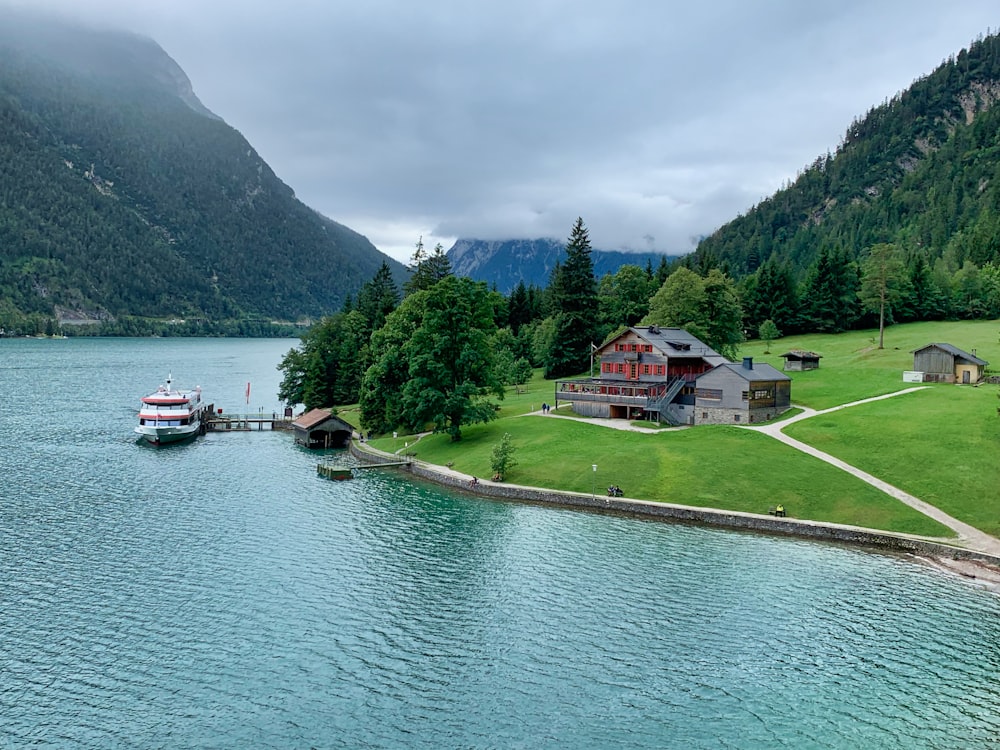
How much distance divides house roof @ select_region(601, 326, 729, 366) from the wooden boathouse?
117ft

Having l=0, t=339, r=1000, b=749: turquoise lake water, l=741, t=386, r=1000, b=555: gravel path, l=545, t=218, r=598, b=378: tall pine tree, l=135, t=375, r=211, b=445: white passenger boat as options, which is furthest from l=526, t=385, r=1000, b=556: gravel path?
l=135, t=375, r=211, b=445: white passenger boat

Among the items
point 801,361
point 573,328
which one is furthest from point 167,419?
point 801,361

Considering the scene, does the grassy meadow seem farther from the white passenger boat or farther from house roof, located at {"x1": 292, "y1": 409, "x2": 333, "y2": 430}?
the white passenger boat

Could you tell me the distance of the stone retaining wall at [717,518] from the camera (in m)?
47.9

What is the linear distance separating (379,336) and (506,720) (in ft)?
242

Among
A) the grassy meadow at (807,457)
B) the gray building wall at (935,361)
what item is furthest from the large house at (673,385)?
the gray building wall at (935,361)

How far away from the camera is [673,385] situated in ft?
267

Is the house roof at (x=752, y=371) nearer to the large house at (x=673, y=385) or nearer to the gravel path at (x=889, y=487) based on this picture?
the large house at (x=673, y=385)

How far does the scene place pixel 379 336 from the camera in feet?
320

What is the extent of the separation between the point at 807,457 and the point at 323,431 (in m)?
59.0

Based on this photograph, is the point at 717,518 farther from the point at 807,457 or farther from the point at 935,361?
the point at 935,361

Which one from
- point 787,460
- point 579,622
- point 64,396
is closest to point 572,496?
point 787,460

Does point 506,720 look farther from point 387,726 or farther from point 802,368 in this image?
point 802,368

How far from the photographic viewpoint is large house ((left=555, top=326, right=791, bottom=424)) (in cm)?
7550
